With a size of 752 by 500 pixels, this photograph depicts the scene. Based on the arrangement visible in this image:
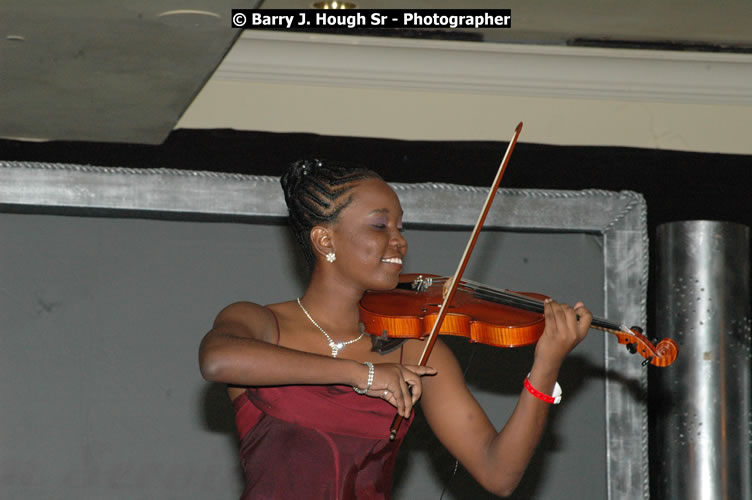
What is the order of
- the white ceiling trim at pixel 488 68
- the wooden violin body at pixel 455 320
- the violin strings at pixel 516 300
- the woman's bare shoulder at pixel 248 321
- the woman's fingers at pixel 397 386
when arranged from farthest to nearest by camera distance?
the white ceiling trim at pixel 488 68, the violin strings at pixel 516 300, the wooden violin body at pixel 455 320, the woman's bare shoulder at pixel 248 321, the woman's fingers at pixel 397 386

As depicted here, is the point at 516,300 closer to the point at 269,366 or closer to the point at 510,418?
the point at 510,418

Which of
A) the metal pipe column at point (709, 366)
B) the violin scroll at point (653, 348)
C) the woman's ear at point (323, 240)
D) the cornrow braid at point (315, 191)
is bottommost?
A: the metal pipe column at point (709, 366)

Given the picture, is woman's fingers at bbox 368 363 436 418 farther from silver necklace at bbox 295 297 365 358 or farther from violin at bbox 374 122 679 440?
silver necklace at bbox 295 297 365 358

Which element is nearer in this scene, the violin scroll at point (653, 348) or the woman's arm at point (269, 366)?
the woman's arm at point (269, 366)

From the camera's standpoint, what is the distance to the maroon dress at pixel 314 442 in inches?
77.2

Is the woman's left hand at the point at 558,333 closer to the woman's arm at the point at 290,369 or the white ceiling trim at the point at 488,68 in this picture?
the woman's arm at the point at 290,369

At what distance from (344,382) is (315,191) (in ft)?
1.51

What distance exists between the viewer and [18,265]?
3.21m

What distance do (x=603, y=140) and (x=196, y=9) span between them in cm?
164

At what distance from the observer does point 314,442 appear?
2000mm

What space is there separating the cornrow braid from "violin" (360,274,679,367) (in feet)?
0.59

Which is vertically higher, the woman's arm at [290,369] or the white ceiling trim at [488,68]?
the white ceiling trim at [488,68]

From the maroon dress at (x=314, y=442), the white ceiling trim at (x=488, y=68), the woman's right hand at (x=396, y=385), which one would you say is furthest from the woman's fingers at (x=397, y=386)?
the white ceiling trim at (x=488, y=68)

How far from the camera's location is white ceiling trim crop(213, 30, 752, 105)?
352 cm
